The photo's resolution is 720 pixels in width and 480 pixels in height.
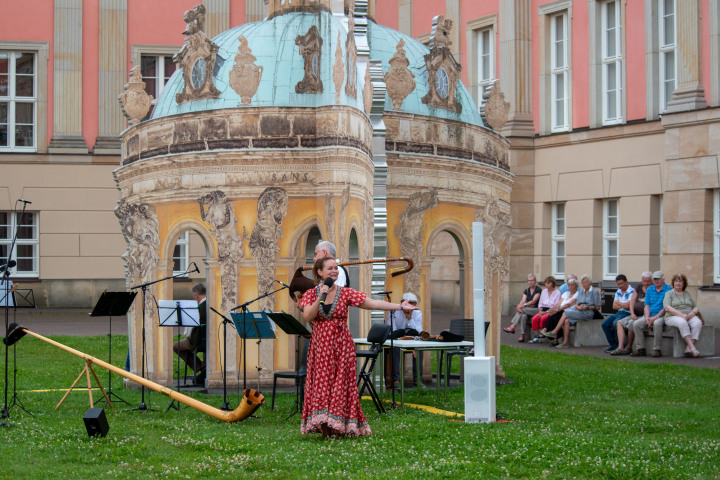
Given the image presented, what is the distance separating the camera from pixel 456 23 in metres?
36.2

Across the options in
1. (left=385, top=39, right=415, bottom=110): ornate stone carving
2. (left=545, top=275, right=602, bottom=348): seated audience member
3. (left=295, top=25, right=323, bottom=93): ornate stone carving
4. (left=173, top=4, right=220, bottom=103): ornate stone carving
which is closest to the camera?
(left=295, top=25, right=323, bottom=93): ornate stone carving

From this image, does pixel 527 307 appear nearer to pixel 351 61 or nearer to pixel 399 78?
pixel 399 78

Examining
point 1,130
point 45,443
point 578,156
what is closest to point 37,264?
point 1,130

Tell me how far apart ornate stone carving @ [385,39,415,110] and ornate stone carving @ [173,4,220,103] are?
288 cm

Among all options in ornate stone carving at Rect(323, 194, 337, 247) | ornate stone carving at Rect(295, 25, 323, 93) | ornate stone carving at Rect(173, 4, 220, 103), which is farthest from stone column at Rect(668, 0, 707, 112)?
ornate stone carving at Rect(173, 4, 220, 103)

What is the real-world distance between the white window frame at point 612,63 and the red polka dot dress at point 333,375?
21.4 metres

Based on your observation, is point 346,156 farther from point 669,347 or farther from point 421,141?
point 669,347

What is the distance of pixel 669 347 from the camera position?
20609mm

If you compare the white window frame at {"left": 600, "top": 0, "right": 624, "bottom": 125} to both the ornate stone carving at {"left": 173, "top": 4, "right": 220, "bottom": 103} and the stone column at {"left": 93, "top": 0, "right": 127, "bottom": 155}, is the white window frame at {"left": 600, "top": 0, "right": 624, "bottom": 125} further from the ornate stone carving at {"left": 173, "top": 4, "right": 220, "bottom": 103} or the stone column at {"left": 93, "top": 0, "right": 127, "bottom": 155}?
the ornate stone carving at {"left": 173, "top": 4, "right": 220, "bottom": 103}

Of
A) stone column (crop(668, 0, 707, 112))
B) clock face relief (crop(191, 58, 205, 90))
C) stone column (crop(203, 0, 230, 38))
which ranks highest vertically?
stone column (crop(203, 0, 230, 38))

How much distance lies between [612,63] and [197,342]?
18.1 metres

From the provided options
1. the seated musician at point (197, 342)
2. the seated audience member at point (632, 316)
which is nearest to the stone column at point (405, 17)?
the seated audience member at point (632, 316)

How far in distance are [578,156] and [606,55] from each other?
3.02 meters

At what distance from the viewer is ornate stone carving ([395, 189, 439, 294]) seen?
56.7 feet
